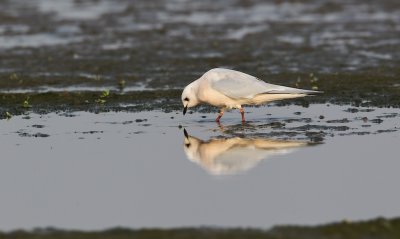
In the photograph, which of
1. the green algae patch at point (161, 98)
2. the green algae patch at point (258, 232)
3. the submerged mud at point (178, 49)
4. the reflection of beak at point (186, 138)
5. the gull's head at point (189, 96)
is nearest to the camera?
the green algae patch at point (258, 232)

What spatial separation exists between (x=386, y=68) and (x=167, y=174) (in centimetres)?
984

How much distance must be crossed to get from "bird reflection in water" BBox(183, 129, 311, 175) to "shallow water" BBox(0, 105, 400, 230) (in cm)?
3

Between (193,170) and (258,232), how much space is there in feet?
10.9

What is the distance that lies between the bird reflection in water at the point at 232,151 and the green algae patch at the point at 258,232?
109 inches

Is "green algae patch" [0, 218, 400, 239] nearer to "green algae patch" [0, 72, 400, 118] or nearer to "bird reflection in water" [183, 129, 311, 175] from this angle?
"bird reflection in water" [183, 129, 311, 175]

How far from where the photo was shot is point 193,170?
11836mm

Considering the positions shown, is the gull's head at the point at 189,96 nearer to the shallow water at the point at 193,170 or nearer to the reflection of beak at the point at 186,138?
the shallow water at the point at 193,170

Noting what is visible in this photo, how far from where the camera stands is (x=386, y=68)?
20.4 m

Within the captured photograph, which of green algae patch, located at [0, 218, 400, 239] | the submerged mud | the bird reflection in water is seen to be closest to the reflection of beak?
the bird reflection in water

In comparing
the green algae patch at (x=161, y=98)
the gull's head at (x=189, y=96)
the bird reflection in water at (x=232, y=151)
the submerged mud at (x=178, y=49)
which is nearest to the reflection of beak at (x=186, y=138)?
the bird reflection in water at (x=232, y=151)

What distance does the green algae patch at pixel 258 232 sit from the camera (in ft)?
27.8

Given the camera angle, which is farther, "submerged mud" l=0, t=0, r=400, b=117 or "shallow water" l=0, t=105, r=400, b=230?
"submerged mud" l=0, t=0, r=400, b=117

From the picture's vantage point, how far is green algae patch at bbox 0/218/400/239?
8.46 meters

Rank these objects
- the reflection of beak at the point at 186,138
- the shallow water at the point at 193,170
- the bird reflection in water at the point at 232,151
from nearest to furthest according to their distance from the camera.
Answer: the shallow water at the point at 193,170 → the bird reflection in water at the point at 232,151 → the reflection of beak at the point at 186,138
